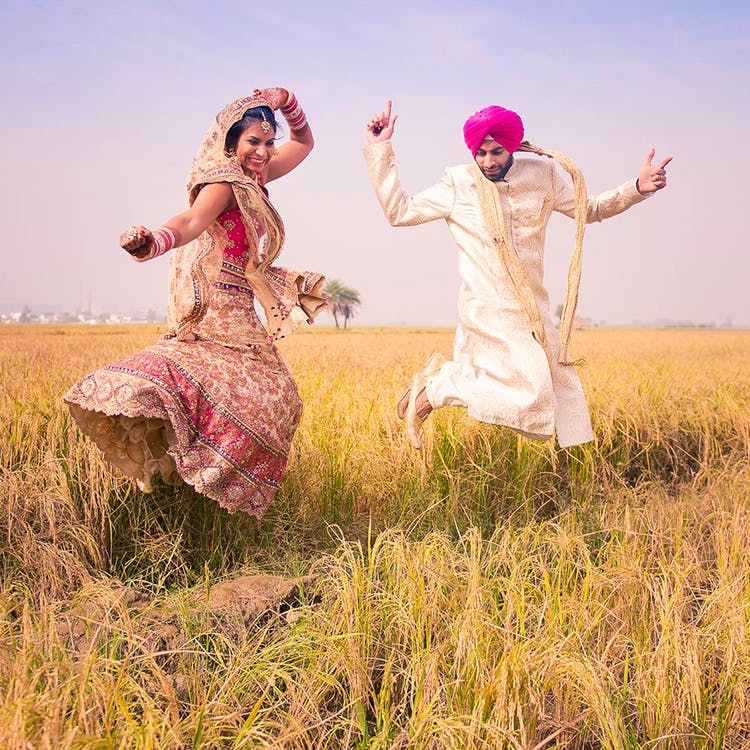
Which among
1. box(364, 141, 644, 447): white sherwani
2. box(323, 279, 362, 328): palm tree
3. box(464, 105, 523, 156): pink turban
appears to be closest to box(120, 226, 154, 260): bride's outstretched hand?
box(364, 141, 644, 447): white sherwani

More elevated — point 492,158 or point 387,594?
point 492,158

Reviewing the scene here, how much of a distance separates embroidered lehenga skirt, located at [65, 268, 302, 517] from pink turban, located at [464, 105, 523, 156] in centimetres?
114

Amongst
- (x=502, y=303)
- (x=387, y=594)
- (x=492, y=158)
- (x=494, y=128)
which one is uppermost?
(x=494, y=128)

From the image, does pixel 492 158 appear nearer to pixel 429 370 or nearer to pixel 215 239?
pixel 429 370

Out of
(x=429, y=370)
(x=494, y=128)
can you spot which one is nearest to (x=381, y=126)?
(x=494, y=128)

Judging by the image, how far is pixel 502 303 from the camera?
10.4ft

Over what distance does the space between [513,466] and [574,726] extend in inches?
86.7

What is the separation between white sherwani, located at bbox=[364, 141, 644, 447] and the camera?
314cm

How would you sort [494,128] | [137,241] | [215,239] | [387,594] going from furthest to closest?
[494,128] < [215,239] < [137,241] < [387,594]

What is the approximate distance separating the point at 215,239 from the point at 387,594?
5.04ft

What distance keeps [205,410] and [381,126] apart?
4.73 ft

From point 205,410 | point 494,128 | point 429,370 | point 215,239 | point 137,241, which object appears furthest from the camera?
point 429,370

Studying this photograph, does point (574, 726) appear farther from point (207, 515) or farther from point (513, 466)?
point (513, 466)

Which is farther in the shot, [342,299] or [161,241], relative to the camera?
[342,299]
